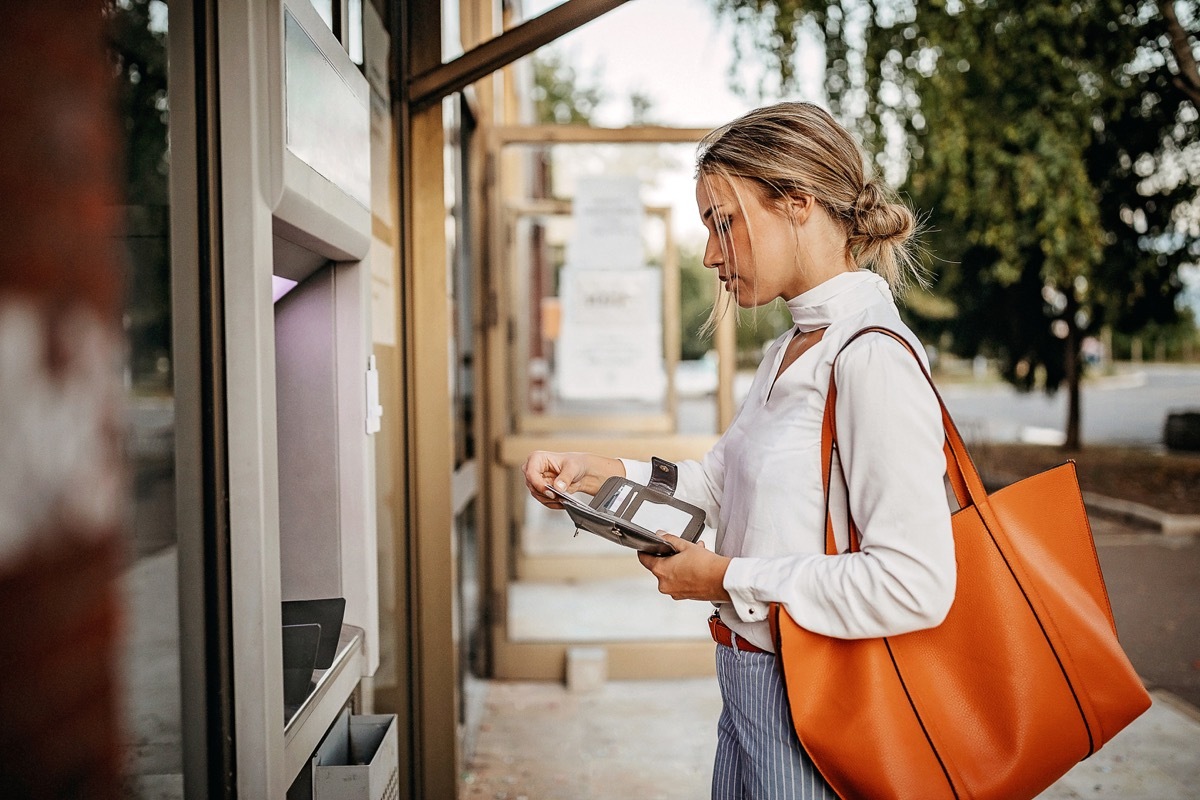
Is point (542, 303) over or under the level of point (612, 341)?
over

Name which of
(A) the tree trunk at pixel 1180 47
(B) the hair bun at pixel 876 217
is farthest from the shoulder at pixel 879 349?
(A) the tree trunk at pixel 1180 47

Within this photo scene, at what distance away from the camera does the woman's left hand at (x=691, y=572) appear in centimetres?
136

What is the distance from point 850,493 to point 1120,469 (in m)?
13.7

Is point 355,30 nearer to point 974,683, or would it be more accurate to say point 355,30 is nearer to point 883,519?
point 883,519

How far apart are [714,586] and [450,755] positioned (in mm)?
1648

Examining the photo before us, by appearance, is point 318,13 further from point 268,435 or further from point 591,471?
point 591,471

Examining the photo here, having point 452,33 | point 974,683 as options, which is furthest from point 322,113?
point 452,33

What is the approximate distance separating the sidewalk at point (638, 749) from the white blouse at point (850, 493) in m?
2.34

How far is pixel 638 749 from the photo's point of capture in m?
3.84

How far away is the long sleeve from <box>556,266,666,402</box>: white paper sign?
165 inches

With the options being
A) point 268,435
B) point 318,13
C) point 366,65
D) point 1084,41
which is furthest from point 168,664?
point 1084,41

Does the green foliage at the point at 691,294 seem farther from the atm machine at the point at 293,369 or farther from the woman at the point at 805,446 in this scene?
the woman at the point at 805,446

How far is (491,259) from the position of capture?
4.64 m

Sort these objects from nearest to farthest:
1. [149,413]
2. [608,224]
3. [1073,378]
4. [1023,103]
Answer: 1. [149,413]
2. [608,224]
3. [1023,103]
4. [1073,378]
